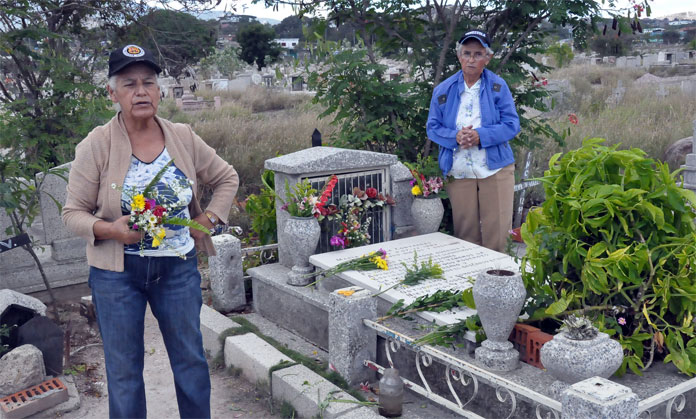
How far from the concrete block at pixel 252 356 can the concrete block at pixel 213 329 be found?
0.16 metres

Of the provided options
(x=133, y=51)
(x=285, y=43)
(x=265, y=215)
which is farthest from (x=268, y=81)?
(x=133, y=51)

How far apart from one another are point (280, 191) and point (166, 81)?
25.7m

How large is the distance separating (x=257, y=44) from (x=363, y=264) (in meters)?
39.1

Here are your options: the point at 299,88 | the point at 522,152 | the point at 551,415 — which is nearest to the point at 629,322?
the point at 551,415

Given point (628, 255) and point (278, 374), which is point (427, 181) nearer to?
point (278, 374)

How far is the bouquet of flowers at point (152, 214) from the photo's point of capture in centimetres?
280

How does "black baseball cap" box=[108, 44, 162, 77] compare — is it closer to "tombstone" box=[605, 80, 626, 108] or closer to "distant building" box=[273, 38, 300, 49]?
"tombstone" box=[605, 80, 626, 108]

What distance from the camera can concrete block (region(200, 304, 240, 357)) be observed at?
4.84 m

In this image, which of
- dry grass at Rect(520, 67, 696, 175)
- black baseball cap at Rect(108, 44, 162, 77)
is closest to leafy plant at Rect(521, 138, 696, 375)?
black baseball cap at Rect(108, 44, 162, 77)

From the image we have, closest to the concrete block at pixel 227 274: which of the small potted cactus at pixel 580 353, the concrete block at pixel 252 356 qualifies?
the concrete block at pixel 252 356

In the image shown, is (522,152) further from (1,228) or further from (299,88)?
(299,88)

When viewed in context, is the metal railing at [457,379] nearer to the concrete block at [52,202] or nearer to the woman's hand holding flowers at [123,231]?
the woman's hand holding flowers at [123,231]

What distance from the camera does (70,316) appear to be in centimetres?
562

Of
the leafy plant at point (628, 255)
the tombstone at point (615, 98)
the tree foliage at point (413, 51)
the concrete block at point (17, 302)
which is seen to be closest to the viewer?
the leafy plant at point (628, 255)
